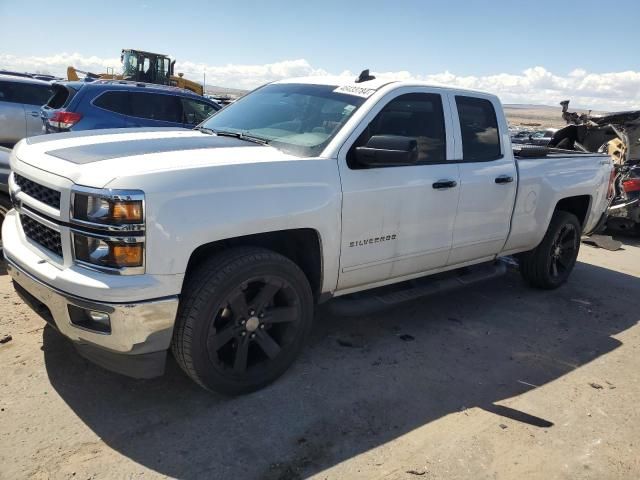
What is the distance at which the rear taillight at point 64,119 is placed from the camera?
819 centimetres

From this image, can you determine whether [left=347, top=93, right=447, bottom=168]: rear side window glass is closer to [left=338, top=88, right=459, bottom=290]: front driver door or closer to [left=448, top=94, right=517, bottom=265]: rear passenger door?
[left=338, top=88, right=459, bottom=290]: front driver door

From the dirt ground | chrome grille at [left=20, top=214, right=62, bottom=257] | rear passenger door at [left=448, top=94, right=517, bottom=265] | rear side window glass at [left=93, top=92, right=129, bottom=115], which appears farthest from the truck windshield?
rear side window glass at [left=93, top=92, right=129, bottom=115]

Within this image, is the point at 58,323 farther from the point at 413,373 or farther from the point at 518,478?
the point at 518,478

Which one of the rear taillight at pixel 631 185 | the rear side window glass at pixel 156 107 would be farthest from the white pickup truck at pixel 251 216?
the rear taillight at pixel 631 185

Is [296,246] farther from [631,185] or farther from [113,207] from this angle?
[631,185]

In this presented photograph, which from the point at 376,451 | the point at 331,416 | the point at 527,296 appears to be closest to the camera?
the point at 376,451

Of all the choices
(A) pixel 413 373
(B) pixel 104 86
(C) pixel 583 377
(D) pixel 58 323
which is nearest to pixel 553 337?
(C) pixel 583 377

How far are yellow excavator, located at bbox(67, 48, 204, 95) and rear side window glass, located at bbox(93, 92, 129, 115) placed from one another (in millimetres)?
15950

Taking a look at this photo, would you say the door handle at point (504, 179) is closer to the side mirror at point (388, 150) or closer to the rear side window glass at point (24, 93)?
the side mirror at point (388, 150)

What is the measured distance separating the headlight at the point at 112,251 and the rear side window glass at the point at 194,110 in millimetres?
7398

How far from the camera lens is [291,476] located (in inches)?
104

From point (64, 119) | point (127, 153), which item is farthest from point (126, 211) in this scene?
point (64, 119)

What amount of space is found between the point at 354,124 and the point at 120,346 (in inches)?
77.1

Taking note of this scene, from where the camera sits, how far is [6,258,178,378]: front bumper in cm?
267
